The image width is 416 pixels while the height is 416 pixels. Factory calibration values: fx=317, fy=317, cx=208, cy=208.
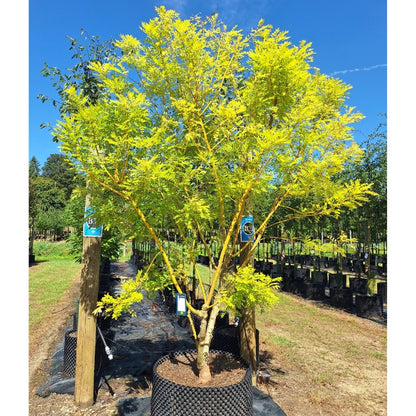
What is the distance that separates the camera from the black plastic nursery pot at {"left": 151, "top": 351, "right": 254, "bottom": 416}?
2.99 metres

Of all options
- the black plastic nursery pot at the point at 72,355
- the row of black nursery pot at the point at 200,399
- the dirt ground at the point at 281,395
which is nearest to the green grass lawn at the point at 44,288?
the black plastic nursery pot at the point at 72,355

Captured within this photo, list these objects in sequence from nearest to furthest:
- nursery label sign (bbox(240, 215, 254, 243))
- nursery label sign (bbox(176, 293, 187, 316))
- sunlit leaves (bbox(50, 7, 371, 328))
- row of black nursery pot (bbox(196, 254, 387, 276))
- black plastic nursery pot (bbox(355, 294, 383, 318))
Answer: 1. sunlit leaves (bbox(50, 7, 371, 328))
2. nursery label sign (bbox(176, 293, 187, 316))
3. nursery label sign (bbox(240, 215, 254, 243))
4. black plastic nursery pot (bbox(355, 294, 383, 318))
5. row of black nursery pot (bbox(196, 254, 387, 276))

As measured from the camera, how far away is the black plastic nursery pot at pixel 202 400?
2.99 m

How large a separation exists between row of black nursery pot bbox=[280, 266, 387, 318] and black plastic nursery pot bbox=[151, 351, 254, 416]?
6539 millimetres

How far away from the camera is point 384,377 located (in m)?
4.94

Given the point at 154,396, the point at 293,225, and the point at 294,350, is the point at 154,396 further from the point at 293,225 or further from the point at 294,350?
the point at 293,225

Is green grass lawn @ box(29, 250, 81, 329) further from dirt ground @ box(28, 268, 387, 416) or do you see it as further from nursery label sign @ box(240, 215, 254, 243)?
nursery label sign @ box(240, 215, 254, 243)

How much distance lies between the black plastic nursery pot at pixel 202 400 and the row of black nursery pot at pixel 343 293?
6.54 m

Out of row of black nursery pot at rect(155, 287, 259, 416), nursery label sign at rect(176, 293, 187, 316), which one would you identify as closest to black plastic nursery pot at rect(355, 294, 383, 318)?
row of black nursery pot at rect(155, 287, 259, 416)

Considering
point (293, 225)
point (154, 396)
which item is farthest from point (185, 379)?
point (293, 225)

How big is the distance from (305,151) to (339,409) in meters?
3.26

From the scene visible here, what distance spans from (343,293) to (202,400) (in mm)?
7663

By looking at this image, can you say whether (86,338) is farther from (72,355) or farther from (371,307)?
(371,307)

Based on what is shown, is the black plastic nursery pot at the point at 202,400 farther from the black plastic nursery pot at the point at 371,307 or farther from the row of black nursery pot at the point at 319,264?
the row of black nursery pot at the point at 319,264
